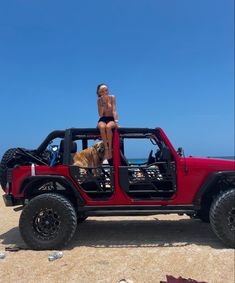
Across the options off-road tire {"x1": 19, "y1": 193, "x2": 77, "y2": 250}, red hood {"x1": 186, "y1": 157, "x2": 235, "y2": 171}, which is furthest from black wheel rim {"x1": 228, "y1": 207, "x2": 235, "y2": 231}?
off-road tire {"x1": 19, "y1": 193, "x2": 77, "y2": 250}

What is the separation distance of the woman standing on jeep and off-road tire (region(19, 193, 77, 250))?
1.09m

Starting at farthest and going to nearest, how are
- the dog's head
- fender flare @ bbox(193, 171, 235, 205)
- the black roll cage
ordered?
1. the dog's head
2. the black roll cage
3. fender flare @ bbox(193, 171, 235, 205)

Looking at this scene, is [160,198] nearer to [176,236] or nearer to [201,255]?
[176,236]

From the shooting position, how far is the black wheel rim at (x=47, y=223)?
5375 millimetres

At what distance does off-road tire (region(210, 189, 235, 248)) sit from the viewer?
5262 mm

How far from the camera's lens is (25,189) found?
5.62 metres

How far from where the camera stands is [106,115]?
607 cm

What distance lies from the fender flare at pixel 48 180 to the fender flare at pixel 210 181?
5.85 ft

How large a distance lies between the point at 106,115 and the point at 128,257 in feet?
7.78

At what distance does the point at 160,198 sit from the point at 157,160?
700 mm

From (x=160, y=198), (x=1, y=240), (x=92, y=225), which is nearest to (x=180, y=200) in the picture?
(x=160, y=198)

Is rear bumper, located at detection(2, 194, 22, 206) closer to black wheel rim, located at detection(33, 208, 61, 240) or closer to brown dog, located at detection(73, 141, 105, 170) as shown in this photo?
black wheel rim, located at detection(33, 208, 61, 240)

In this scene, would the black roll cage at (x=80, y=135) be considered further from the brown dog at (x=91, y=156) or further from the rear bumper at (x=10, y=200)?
the rear bumper at (x=10, y=200)

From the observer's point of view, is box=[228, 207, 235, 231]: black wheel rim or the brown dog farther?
the brown dog
